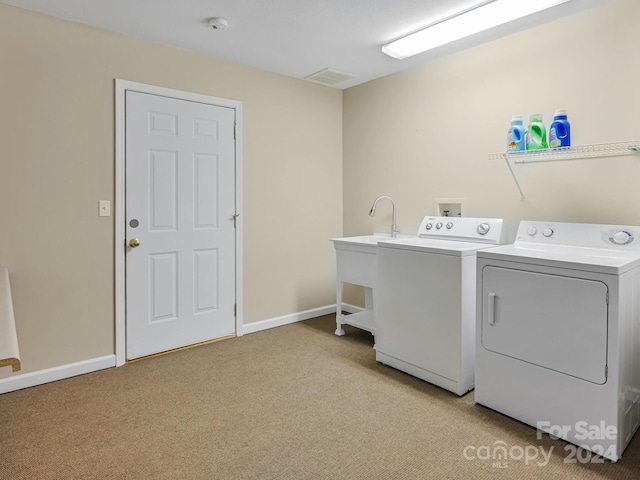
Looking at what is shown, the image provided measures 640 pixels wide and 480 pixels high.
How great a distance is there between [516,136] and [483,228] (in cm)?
65

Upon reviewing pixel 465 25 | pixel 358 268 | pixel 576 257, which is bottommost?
pixel 358 268

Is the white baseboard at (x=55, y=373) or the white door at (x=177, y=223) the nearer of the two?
the white baseboard at (x=55, y=373)

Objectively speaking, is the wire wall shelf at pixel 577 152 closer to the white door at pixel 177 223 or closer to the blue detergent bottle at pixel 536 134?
the blue detergent bottle at pixel 536 134

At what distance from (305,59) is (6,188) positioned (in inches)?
90.2

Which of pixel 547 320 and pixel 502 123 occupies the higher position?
pixel 502 123

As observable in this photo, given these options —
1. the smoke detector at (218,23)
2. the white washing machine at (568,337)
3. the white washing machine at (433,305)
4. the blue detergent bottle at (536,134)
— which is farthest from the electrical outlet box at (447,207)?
the smoke detector at (218,23)

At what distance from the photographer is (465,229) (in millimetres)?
2947

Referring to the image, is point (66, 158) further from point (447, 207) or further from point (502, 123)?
point (502, 123)

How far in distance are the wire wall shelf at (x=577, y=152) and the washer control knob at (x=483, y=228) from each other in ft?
1.60

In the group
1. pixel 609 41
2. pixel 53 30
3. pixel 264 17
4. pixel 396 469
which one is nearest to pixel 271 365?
pixel 396 469

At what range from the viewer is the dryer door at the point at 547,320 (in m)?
1.80

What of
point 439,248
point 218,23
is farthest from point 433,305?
point 218,23

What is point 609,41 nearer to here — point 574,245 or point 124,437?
point 574,245

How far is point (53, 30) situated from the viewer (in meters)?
2.54
